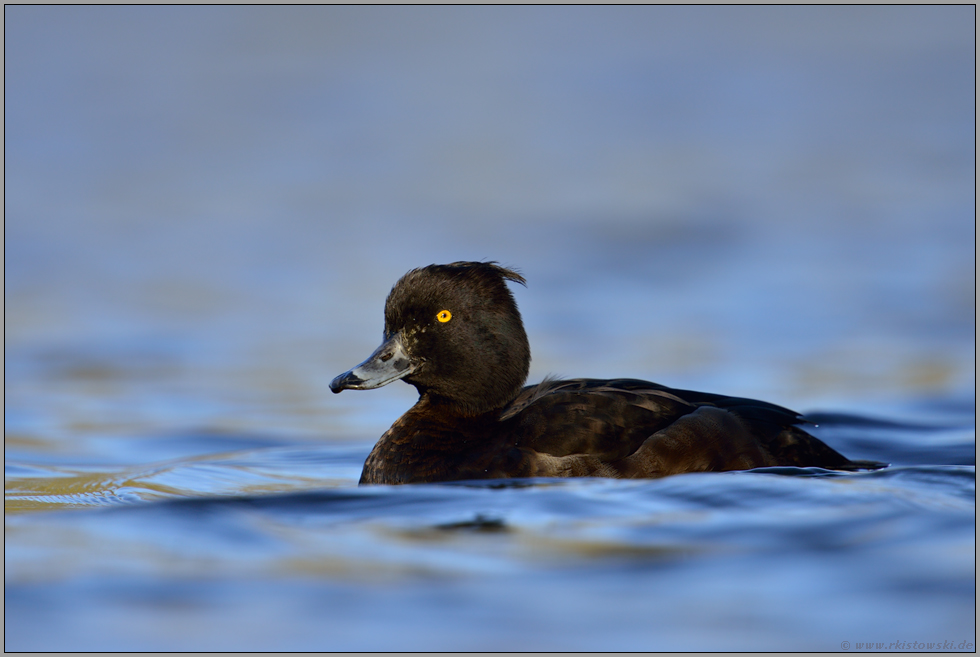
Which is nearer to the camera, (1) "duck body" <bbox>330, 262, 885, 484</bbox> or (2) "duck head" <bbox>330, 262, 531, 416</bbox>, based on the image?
(1) "duck body" <bbox>330, 262, 885, 484</bbox>

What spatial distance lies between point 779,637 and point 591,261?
9393 millimetres

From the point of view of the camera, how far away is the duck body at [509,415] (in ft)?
20.1

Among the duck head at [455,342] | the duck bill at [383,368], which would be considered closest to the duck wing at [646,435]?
the duck head at [455,342]

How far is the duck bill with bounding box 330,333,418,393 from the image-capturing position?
21.5ft

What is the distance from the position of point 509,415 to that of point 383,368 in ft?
2.35

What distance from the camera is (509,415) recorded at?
6.49 meters

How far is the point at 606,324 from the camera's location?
1146 cm

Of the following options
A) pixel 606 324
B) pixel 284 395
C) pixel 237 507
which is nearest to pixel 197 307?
pixel 284 395

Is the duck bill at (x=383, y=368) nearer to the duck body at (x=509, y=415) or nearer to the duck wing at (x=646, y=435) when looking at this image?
the duck body at (x=509, y=415)

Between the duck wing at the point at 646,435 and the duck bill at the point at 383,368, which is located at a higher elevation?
the duck bill at the point at 383,368

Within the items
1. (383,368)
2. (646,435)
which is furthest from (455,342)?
(646,435)

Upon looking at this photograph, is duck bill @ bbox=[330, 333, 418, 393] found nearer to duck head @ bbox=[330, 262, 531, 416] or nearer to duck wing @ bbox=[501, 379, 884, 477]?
duck head @ bbox=[330, 262, 531, 416]

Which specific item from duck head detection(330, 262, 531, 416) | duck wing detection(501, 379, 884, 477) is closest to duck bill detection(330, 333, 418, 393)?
duck head detection(330, 262, 531, 416)

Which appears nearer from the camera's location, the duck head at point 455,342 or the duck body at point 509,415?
the duck body at point 509,415
